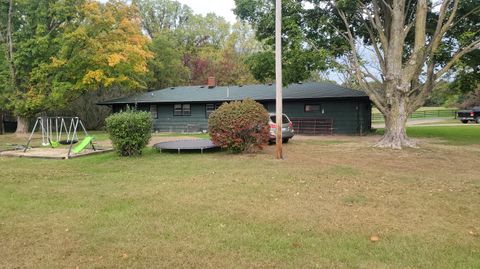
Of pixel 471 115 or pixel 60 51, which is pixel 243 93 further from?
pixel 471 115

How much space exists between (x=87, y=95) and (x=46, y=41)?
960 cm

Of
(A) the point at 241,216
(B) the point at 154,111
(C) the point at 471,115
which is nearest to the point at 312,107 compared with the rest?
(B) the point at 154,111

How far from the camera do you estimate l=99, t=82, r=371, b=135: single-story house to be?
23.6m

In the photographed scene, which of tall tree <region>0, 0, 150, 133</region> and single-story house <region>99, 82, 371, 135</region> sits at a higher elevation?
tall tree <region>0, 0, 150, 133</region>

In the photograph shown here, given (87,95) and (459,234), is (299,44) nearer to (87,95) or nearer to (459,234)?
(459,234)

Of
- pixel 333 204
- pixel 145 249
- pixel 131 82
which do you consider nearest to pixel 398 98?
pixel 333 204

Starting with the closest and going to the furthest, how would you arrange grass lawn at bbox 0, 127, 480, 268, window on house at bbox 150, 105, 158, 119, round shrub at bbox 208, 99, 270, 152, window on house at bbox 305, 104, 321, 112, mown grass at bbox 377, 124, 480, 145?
1. grass lawn at bbox 0, 127, 480, 268
2. round shrub at bbox 208, 99, 270, 152
3. mown grass at bbox 377, 124, 480, 145
4. window on house at bbox 305, 104, 321, 112
5. window on house at bbox 150, 105, 158, 119

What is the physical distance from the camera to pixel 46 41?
75.4 feet

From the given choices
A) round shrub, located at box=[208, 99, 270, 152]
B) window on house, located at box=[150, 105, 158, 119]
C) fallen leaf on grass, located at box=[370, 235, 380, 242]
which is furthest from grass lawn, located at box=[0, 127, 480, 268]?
window on house, located at box=[150, 105, 158, 119]

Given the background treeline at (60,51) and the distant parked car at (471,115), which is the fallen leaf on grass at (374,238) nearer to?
the background treeline at (60,51)

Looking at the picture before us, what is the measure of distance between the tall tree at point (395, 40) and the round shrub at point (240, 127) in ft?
18.2

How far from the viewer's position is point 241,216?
5.84 metres

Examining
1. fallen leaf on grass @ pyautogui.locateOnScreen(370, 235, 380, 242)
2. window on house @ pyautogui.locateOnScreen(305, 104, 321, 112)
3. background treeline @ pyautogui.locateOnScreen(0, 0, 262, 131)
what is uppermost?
background treeline @ pyautogui.locateOnScreen(0, 0, 262, 131)

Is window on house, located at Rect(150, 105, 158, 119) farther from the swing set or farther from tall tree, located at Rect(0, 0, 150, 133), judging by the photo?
the swing set
